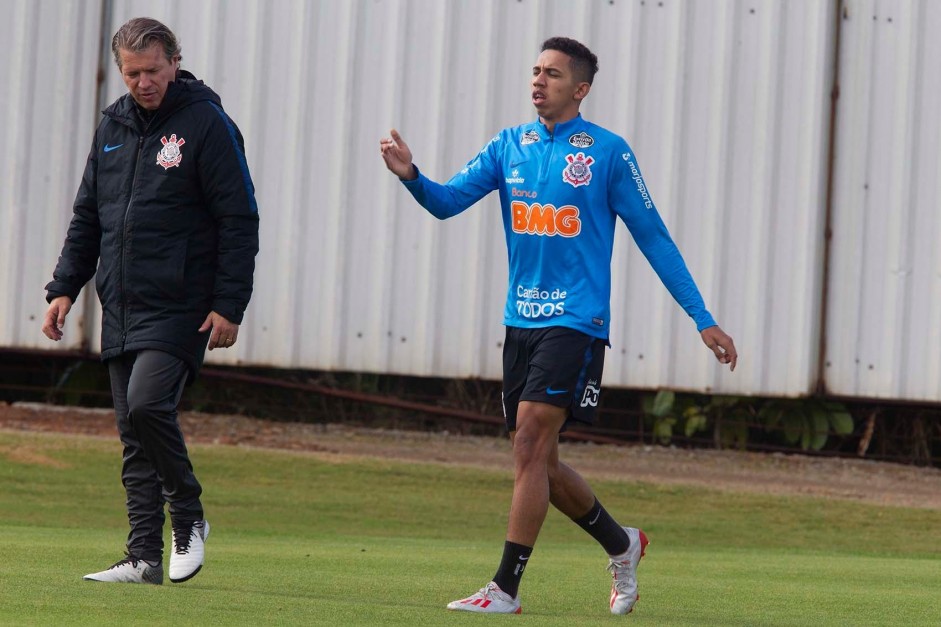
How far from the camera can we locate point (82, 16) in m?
10.7

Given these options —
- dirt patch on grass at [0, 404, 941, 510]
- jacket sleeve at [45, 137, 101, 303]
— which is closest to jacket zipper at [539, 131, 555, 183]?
jacket sleeve at [45, 137, 101, 303]

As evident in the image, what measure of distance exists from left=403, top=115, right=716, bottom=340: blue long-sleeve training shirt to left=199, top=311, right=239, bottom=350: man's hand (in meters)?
0.79

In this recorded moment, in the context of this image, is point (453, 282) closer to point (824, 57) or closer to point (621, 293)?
point (621, 293)

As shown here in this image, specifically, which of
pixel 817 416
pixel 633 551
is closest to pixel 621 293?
pixel 817 416

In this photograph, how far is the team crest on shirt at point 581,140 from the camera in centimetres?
513

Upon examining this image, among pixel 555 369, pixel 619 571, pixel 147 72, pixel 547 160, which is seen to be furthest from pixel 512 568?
pixel 147 72

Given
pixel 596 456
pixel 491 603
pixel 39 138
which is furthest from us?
pixel 596 456

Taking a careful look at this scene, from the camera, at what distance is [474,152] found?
1052cm

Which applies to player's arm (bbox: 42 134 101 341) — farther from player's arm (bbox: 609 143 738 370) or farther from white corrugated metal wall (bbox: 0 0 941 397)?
white corrugated metal wall (bbox: 0 0 941 397)

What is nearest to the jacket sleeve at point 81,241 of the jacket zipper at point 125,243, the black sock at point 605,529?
the jacket zipper at point 125,243

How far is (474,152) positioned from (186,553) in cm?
589

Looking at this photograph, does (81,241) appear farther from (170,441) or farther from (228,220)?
(170,441)

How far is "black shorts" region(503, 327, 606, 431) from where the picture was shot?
16.3 ft

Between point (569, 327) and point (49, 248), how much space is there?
21.3 ft
